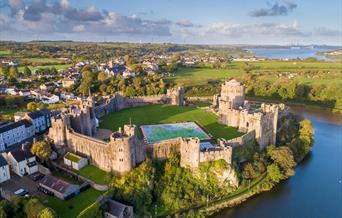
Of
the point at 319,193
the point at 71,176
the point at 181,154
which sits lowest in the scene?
the point at 319,193

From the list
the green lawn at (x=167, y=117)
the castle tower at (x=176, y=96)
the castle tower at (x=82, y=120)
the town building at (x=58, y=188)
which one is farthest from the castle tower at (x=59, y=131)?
the castle tower at (x=176, y=96)

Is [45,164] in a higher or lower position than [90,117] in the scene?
lower

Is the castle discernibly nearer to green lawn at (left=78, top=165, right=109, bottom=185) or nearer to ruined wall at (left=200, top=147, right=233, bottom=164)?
ruined wall at (left=200, top=147, right=233, bottom=164)

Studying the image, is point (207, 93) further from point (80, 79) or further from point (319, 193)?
point (319, 193)

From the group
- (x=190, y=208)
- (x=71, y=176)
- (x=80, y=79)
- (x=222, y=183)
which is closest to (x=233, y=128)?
(x=222, y=183)

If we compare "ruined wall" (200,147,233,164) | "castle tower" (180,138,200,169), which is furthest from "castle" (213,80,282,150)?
"castle tower" (180,138,200,169)

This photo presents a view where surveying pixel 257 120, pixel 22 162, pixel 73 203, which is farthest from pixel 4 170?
pixel 257 120

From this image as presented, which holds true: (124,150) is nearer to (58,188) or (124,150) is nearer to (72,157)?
(58,188)
